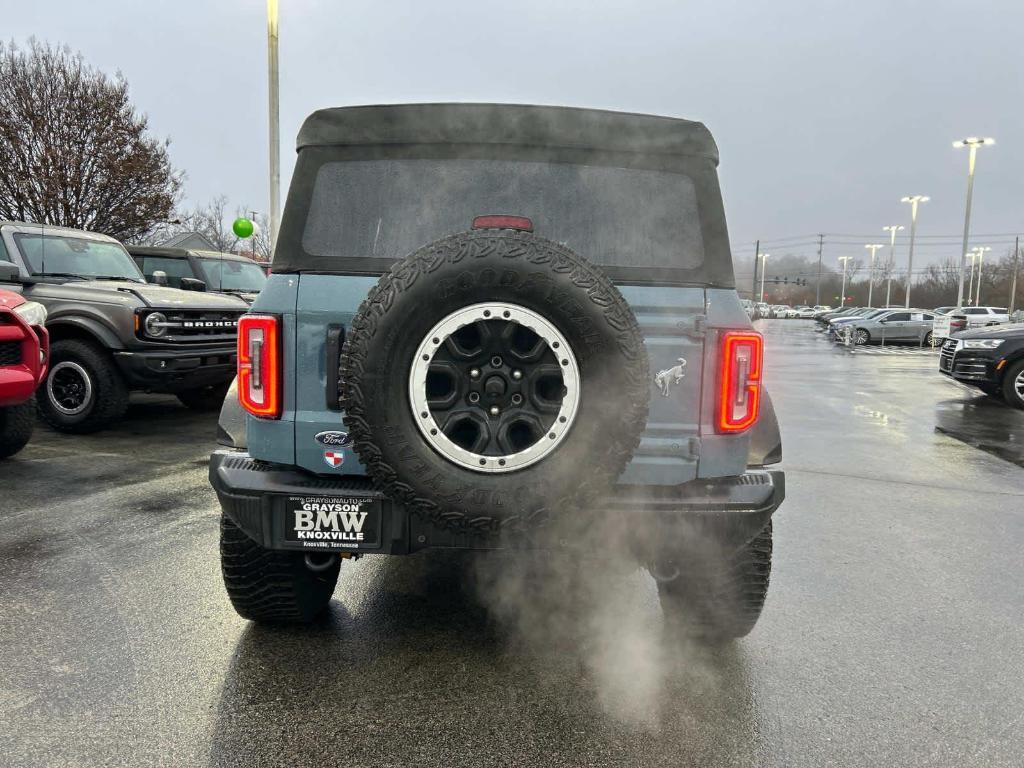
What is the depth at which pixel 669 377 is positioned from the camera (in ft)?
8.46

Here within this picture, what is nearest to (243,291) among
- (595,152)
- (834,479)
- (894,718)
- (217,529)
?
(217,529)

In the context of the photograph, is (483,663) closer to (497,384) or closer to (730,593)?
(730,593)

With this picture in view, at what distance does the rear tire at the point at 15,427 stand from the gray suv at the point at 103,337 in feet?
3.43

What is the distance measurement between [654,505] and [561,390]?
52 cm

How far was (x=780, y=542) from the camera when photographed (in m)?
4.49

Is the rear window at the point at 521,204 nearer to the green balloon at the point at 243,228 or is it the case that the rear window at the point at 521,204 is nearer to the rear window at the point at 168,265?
Answer: the rear window at the point at 168,265

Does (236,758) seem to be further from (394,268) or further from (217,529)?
(217,529)

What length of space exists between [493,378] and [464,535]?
0.54 m

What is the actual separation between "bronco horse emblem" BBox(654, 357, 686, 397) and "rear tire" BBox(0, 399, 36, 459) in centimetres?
561

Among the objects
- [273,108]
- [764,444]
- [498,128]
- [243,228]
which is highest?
[273,108]

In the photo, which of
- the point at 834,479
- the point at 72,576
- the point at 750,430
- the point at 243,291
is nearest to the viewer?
the point at 750,430

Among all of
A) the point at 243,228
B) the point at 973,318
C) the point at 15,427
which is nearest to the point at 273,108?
the point at 243,228

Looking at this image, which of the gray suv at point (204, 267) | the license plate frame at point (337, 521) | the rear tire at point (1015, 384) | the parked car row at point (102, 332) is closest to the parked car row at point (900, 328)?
the rear tire at point (1015, 384)

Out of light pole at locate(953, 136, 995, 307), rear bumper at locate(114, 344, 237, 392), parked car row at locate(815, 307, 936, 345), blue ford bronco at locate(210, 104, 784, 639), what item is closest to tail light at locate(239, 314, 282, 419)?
blue ford bronco at locate(210, 104, 784, 639)
